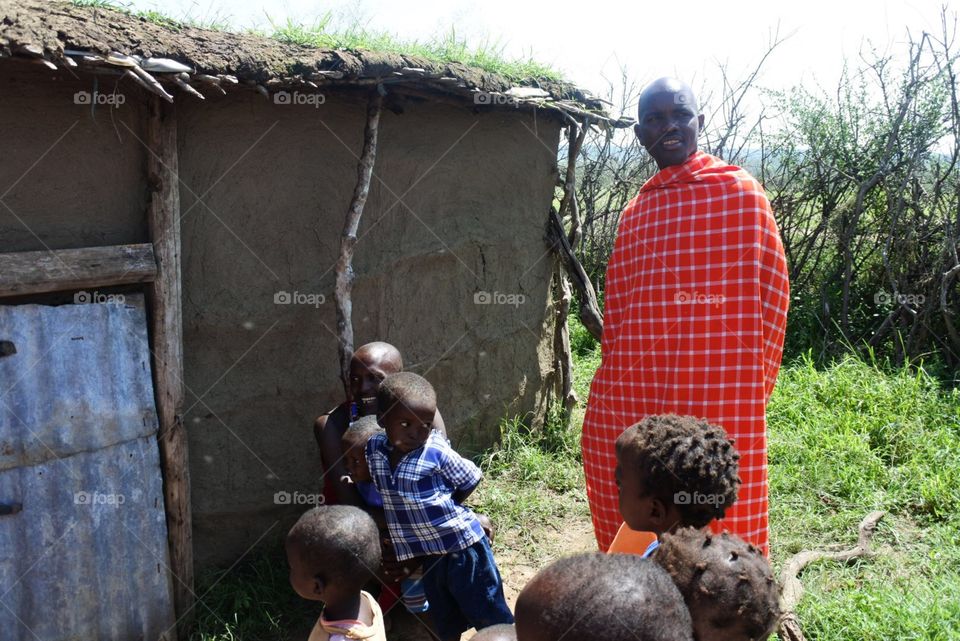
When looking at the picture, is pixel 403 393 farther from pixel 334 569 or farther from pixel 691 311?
pixel 691 311

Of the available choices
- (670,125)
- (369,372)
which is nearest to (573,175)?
(670,125)

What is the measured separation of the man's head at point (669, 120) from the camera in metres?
2.90

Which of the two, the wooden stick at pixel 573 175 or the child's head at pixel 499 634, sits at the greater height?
the wooden stick at pixel 573 175

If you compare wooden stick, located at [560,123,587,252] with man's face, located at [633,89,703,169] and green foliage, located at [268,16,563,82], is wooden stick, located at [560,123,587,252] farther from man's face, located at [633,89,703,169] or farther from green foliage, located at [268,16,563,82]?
man's face, located at [633,89,703,169]

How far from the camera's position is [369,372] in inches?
132

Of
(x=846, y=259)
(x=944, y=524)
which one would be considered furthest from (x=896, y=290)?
(x=944, y=524)

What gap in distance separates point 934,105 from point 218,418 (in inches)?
226

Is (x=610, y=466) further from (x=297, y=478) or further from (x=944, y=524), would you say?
(x=944, y=524)

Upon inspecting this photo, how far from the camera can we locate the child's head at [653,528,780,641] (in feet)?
5.14

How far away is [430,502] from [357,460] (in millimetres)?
355

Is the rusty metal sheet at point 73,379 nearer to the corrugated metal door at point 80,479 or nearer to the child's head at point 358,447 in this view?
the corrugated metal door at point 80,479

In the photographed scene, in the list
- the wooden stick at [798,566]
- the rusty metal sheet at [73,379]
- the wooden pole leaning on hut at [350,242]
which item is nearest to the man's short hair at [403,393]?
the wooden pole leaning on hut at [350,242]

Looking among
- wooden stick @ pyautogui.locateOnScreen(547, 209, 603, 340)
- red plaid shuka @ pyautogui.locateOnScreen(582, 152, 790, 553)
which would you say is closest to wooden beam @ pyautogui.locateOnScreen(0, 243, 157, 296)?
red plaid shuka @ pyautogui.locateOnScreen(582, 152, 790, 553)

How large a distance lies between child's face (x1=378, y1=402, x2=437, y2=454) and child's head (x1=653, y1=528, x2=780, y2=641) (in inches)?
44.9
